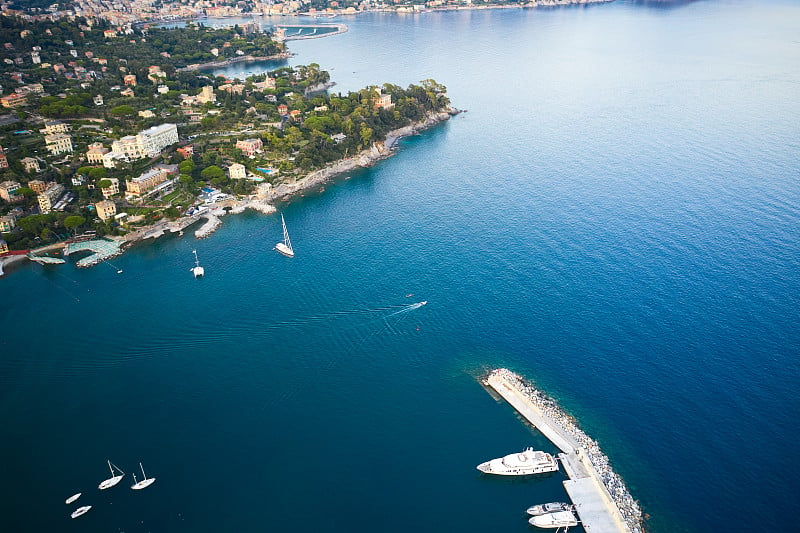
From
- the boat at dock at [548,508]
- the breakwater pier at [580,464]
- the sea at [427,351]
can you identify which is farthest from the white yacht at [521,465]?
the boat at dock at [548,508]

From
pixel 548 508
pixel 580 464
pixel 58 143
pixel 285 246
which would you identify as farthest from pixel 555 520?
pixel 58 143

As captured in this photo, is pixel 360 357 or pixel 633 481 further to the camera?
pixel 360 357

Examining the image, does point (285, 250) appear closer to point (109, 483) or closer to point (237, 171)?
point (237, 171)

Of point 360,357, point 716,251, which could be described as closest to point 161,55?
point 360,357

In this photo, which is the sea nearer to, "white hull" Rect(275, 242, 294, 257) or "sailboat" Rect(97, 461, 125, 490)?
"sailboat" Rect(97, 461, 125, 490)

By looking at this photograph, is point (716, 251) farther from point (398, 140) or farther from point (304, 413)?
point (398, 140)

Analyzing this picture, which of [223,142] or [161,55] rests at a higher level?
[161,55]
